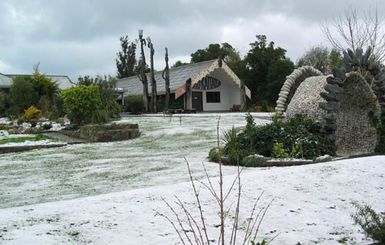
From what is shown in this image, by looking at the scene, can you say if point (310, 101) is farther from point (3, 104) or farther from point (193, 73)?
point (3, 104)

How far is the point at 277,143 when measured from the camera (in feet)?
36.5

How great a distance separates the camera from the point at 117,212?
545 centimetres

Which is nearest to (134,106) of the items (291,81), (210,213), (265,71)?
(265,71)

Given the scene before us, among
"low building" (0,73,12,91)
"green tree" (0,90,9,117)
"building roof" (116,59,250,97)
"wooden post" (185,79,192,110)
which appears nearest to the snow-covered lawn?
"green tree" (0,90,9,117)

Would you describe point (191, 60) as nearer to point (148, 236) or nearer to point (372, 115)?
point (372, 115)

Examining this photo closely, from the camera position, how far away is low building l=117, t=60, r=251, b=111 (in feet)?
119

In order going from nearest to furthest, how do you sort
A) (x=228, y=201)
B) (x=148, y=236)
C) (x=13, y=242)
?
(x=13, y=242) → (x=148, y=236) → (x=228, y=201)

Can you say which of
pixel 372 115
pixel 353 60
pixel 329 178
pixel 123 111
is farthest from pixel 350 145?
pixel 123 111

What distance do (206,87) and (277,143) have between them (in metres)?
29.4

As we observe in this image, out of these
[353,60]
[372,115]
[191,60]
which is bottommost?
[372,115]

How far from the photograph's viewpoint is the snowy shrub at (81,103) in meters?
20.5

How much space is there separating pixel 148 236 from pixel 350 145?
9818 millimetres

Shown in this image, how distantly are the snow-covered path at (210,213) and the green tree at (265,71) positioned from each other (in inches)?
1379

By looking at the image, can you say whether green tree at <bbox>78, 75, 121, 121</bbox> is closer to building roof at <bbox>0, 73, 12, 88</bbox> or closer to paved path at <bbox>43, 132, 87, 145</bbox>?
paved path at <bbox>43, 132, 87, 145</bbox>
